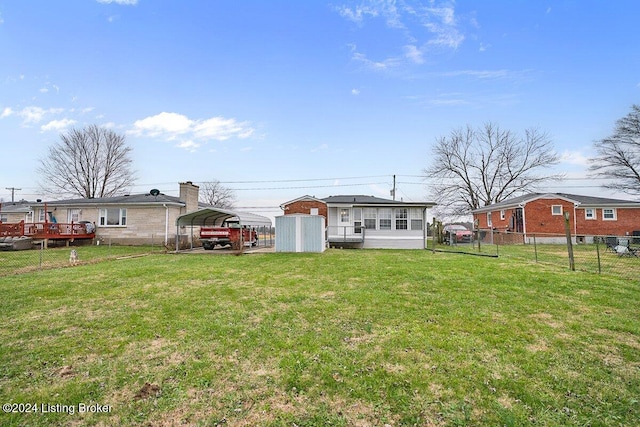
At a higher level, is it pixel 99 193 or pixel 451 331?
pixel 99 193

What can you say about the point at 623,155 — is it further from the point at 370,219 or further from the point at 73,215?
the point at 73,215

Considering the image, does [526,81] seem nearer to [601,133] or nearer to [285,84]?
[285,84]

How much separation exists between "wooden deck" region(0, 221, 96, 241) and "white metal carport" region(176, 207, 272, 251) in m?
8.46

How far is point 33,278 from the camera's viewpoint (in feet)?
29.2

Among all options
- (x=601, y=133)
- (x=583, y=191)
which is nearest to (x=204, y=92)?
(x=601, y=133)

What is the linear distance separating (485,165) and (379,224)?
21.7 m

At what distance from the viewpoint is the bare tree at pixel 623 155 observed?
28.0 meters

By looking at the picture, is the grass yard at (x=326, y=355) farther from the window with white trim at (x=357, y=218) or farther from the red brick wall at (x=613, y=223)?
the red brick wall at (x=613, y=223)

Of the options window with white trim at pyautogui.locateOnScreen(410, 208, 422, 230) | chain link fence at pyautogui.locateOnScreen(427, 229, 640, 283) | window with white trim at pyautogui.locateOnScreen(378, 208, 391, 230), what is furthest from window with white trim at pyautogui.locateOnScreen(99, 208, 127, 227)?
chain link fence at pyautogui.locateOnScreen(427, 229, 640, 283)

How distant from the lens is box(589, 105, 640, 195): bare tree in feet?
91.7

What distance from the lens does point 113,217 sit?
2200 cm

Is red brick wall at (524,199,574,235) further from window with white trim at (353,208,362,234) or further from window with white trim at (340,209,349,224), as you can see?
window with white trim at (340,209,349,224)

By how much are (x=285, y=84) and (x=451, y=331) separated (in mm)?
15698

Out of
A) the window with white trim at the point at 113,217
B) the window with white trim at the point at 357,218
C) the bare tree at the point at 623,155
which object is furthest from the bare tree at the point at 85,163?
the bare tree at the point at 623,155
